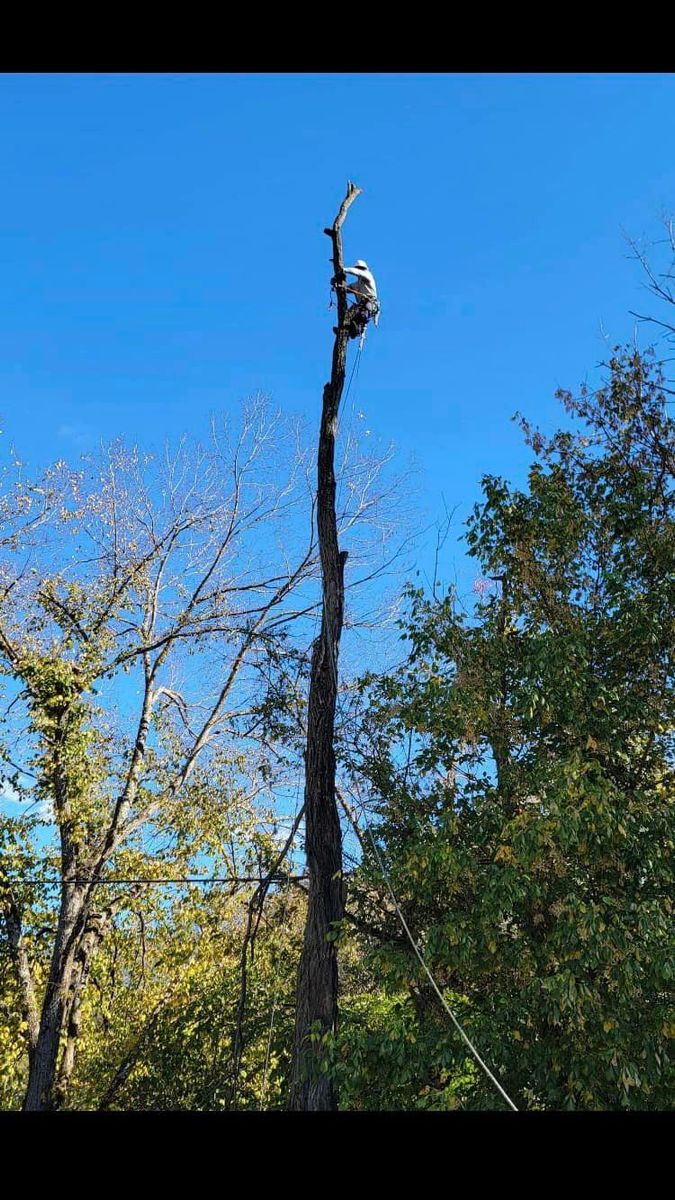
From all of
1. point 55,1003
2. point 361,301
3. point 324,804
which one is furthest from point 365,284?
point 55,1003

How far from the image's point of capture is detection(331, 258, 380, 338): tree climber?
5188 mm

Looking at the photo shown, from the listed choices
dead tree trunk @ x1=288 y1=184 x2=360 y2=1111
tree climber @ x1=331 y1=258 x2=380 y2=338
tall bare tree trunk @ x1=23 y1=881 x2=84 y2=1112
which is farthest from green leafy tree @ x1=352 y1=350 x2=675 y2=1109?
tall bare tree trunk @ x1=23 y1=881 x2=84 y2=1112

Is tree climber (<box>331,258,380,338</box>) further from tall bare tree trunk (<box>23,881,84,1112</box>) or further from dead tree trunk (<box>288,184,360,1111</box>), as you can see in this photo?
tall bare tree trunk (<box>23,881,84,1112</box>)

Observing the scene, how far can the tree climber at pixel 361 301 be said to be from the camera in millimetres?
5188

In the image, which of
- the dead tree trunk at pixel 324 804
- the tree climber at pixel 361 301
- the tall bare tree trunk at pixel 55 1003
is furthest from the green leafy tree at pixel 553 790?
the tall bare tree trunk at pixel 55 1003

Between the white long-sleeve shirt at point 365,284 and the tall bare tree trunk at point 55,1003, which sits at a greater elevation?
the white long-sleeve shirt at point 365,284

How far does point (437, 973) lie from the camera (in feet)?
16.5

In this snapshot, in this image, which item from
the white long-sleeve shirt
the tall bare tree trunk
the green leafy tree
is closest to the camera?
the green leafy tree

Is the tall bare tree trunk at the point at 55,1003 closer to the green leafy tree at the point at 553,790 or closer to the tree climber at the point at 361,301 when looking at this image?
the green leafy tree at the point at 553,790

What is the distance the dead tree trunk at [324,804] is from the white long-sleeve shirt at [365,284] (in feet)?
0.30
